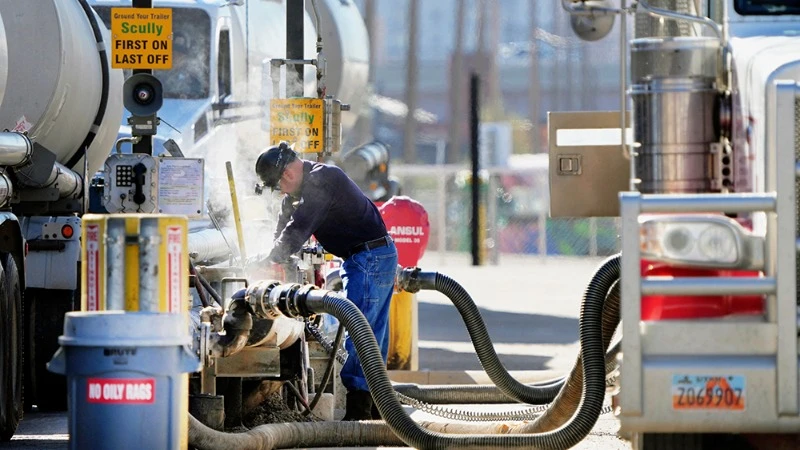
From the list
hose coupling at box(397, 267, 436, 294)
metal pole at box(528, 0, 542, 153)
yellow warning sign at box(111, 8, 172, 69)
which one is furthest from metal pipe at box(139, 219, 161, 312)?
metal pole at box(528, 0, 542, 153)

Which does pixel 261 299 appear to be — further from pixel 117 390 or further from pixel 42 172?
pixel 42 172

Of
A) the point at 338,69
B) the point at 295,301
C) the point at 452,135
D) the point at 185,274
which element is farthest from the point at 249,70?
the point at 452,135

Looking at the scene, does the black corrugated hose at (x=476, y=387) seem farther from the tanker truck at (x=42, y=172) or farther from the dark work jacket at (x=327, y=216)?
the tanker truck at (x=42, y=172)

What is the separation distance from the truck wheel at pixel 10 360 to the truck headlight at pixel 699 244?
4.58m

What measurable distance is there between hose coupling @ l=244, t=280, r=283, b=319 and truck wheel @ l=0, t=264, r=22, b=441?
A: 1.86 m

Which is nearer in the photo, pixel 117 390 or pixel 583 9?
pixel 117 390

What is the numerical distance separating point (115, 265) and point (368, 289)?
3.39 m

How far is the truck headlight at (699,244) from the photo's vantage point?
614cm

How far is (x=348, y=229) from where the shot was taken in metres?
10.1

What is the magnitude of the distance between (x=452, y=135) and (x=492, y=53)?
4207 millimetres

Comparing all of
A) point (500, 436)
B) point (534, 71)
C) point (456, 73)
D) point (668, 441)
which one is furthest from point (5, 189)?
point (534, 71)

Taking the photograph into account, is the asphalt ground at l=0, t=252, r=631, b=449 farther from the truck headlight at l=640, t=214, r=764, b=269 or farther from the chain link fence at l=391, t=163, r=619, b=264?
the truck headlight at l=640, t=214, r=764, b=269

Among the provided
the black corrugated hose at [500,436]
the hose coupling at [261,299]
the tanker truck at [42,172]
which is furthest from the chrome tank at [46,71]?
the black corrugated hose at [500,436]

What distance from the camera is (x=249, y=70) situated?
1739 cm
